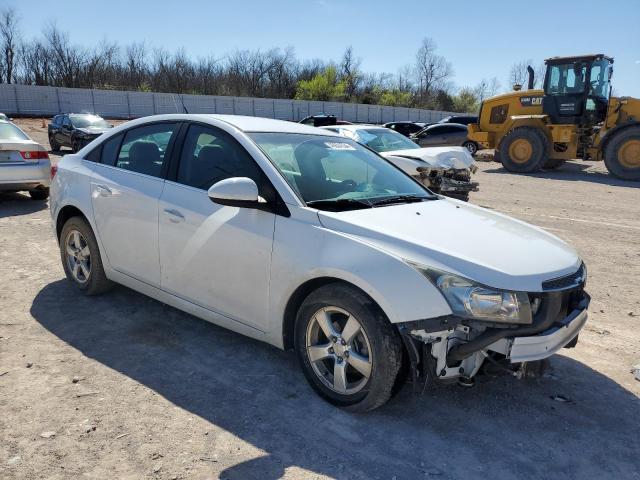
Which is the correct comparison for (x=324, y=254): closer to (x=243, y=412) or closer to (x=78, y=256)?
(x=243, y=412)

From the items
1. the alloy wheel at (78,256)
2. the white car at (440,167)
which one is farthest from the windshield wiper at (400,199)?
the white car at (440,167)

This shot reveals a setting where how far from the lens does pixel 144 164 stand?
4.12m

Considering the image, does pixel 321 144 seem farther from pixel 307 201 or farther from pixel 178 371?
pixel 178 371

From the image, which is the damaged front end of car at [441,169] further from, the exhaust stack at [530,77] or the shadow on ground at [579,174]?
the exhaust stack at [530,77]

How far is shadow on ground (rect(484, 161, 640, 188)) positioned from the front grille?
1288 cm

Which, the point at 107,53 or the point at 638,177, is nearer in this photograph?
the point at 638,177

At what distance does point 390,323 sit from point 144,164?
8.21ft

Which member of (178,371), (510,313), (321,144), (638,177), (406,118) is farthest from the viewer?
(406,118)

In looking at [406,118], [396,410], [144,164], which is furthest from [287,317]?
[406,118]

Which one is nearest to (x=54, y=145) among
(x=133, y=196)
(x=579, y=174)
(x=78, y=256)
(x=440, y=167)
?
(x=440, y=167)

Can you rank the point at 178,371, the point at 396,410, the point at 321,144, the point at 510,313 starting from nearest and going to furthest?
the point at 510,313 < the point at 396,410 < the point at 178,371 < the point at 321,144

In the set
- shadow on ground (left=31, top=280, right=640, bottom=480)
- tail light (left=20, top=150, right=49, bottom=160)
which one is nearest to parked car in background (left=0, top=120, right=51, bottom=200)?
tail light (left=20, top=150, right=49, bottom=160)

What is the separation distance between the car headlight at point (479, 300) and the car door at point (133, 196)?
2.26m

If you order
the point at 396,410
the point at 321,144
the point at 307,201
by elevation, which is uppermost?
the point at 321,144
